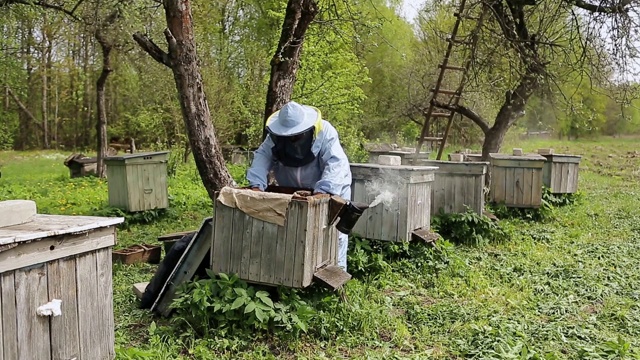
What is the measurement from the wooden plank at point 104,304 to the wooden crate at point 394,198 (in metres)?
3.52

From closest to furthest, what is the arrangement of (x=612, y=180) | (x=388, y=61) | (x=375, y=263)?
(x=375, y=263), (x=612, y=180), (x=388, y=61)

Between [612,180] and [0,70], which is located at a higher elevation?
[0,70]

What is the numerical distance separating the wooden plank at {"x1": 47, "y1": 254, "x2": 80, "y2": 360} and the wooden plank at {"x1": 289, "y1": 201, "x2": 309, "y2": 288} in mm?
1635

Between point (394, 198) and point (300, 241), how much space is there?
2149mm

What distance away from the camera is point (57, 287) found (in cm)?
263

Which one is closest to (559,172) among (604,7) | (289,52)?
(604,7)

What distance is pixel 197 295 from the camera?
3986 millimetres

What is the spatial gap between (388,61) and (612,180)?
12.2 m

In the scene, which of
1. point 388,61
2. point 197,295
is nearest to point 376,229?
point 197,295

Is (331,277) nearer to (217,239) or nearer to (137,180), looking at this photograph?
(217,239)

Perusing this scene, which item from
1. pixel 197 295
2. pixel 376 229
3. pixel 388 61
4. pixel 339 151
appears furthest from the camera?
pixel 388 61

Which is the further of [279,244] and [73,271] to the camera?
[279,244]

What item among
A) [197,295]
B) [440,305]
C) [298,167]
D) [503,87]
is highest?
[503,87]

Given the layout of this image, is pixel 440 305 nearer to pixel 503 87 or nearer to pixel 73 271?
pixel 73 271
